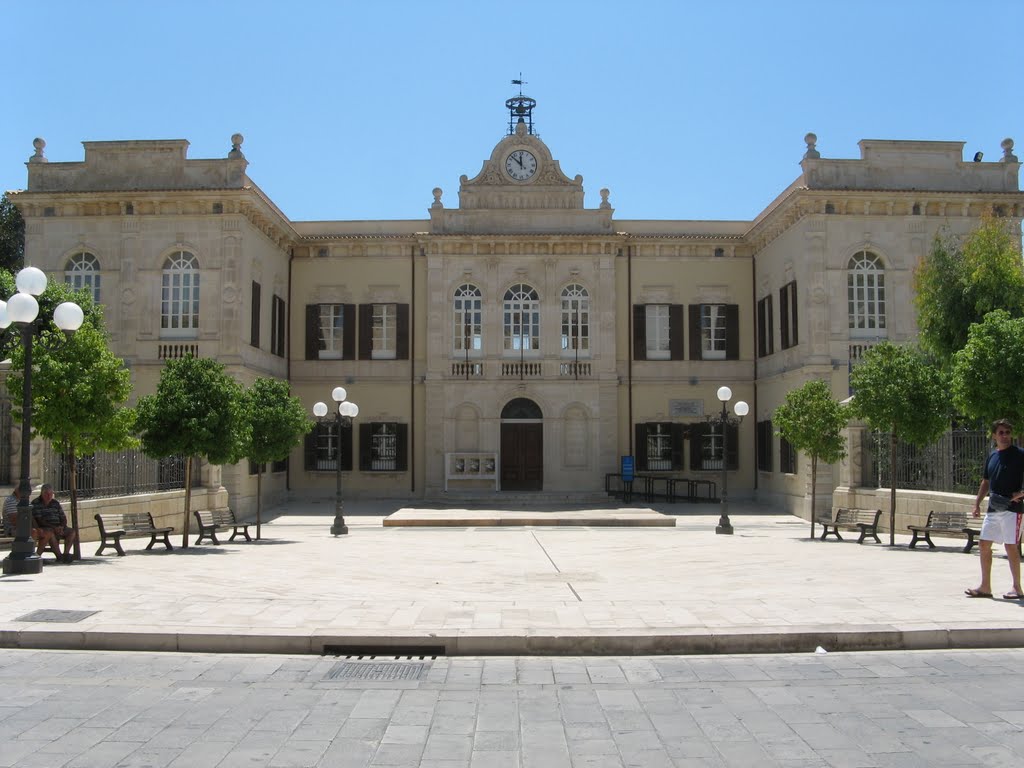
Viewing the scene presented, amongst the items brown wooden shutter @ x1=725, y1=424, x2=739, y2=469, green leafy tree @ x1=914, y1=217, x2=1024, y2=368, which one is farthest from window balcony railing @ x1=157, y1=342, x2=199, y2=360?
green leafy tree @ x1=914, y1=217, x2=1024, y2=368

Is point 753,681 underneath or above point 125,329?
underneath

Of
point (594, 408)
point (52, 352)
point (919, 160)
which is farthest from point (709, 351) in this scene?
point (52, 352)

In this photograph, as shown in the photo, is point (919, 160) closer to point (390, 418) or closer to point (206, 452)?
point (390, 418)

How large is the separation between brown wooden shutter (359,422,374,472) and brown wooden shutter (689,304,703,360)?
11.0 metres

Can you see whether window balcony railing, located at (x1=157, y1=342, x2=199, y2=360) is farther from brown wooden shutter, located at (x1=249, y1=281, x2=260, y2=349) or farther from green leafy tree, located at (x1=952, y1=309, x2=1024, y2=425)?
green leafy tree, located at (x1=952, y1=309, x2=1024, y2=425)

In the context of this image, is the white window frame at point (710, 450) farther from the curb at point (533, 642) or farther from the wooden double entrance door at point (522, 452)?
the curb at point (533, 642)

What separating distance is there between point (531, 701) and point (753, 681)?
1.84 meters

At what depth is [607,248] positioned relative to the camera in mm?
31922

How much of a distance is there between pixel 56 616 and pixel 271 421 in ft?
36.6

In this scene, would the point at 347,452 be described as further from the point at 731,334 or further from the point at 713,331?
the point at 731,334

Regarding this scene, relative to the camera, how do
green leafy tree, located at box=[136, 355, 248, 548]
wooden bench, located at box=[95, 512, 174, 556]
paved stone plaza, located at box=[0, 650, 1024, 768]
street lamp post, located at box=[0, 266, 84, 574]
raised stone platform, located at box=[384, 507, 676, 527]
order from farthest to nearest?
raised stone platform, located at box=[384, 507, 676, 527]
green leafy tree, located at box=[136, 355, 248, 548]
wooden bench, located at box=[95, 512, 174, 556]
street lamp post, located at box=[0, 266, 84, 574]
paved stone plaza, located at box=[0, 650, 1024, 768]

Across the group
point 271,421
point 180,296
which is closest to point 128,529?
point 271,421

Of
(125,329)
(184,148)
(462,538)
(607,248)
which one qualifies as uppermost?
(184,148)

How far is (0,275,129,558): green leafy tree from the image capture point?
1467 centimetres
